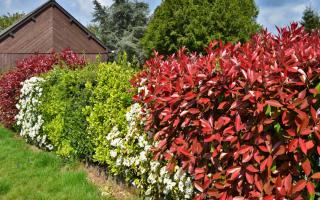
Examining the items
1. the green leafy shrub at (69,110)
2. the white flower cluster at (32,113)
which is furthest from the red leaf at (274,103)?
the white flower cluster at (32,113)

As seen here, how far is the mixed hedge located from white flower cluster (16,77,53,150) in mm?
3850

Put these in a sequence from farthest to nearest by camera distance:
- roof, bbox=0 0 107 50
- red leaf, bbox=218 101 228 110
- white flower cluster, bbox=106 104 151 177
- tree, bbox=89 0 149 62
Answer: tree, bbox=89 0 149 62, roof, bbox=0 0 107 50, white flower cluster, bbox=106 104 151 177, red leaf, bbox=218 101 228 110

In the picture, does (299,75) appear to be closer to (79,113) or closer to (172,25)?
(79,113)

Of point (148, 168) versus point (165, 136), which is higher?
point (165, 136)

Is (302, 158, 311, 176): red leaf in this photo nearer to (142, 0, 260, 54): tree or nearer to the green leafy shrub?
the green leafy shrub

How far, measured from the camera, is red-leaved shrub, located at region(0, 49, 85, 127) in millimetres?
10367

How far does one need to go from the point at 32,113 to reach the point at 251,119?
6.92 m

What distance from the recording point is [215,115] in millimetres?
3117

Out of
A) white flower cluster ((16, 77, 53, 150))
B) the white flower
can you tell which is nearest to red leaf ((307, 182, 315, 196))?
the white flower

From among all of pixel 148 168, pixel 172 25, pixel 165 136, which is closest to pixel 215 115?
pixel 165 136

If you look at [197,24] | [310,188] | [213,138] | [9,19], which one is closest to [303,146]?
[310,188]

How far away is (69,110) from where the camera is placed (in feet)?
22.4

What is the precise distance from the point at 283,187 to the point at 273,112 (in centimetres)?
48

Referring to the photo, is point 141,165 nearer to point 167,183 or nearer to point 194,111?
point 167,183
